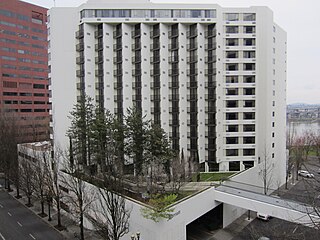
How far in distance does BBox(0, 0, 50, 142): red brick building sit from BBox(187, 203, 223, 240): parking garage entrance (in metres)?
50.2

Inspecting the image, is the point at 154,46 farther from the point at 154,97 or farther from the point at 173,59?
the point at 154,97

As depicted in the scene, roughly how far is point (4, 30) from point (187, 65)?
2139 inches

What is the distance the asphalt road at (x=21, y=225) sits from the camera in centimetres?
2534

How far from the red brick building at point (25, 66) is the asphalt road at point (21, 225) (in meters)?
33.2

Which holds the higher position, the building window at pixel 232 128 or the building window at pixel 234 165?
the building window at pixel 232 128

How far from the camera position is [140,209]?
67.6 feet

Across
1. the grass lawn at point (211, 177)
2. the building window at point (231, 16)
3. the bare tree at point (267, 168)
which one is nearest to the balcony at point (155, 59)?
the building window at point (231, 16)

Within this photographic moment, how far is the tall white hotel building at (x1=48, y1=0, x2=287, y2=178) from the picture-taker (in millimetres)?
37688

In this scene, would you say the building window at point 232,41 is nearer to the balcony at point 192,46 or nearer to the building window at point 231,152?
the balcony at point 192,46

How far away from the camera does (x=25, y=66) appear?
70312 mm

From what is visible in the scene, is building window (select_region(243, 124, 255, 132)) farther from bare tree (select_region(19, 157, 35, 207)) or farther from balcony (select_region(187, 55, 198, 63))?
bare tree (select_region(19, 157, 35, 207))

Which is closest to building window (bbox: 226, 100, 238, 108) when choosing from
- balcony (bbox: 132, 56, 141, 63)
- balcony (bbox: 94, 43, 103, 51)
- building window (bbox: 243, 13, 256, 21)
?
building window (bbox: 243, 13, 256, 21)

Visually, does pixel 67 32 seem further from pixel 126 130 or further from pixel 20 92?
pixel 20 92

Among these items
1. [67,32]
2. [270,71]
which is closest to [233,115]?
[270,71]
